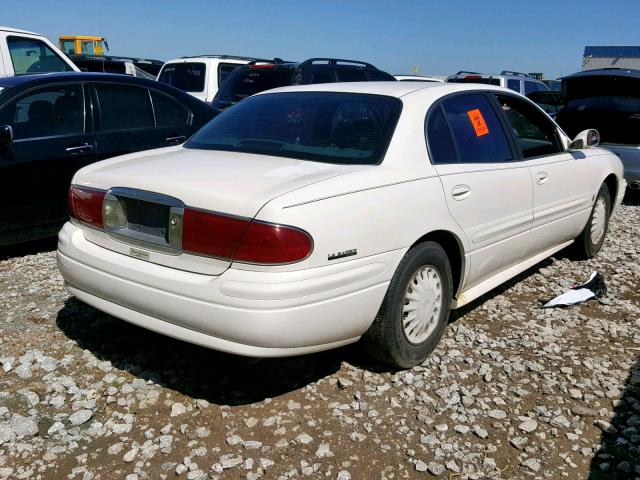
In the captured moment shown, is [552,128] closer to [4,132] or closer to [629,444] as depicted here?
[629,444]

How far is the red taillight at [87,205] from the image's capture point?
3.13 meters

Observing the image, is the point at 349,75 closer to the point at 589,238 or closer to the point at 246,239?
the point at 589,238

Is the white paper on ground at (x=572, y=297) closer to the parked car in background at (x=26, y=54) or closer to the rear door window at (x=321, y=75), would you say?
the rear door window at (x=321, y=75)

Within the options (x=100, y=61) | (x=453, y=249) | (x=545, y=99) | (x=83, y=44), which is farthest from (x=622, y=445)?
(x=83, y=44)

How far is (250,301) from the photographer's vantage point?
103 inches

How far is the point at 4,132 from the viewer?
15.5ft

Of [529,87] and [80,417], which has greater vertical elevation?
[529,87]

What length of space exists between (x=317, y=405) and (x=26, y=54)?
24.7 feet

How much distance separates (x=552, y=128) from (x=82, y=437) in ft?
12.7

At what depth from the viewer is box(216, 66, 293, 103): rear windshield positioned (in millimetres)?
9410

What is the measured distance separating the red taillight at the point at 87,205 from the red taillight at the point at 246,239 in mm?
677

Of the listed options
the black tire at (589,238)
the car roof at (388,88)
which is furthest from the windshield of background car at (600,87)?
the car roof at (388,88)

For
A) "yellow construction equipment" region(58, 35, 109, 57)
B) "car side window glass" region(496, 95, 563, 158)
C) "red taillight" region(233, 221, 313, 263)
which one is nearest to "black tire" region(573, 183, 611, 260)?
"car side window glass" region(496, 95, 563, 158)

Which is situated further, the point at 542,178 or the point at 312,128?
the point at 542,178
